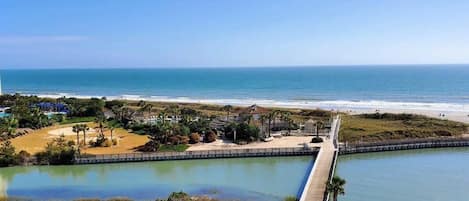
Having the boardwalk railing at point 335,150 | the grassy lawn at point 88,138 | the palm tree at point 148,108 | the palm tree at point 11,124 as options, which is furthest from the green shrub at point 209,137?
the palm tree at point 11,124

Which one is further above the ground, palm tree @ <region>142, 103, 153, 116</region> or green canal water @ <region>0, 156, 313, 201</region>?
palm tree @ <region>142, 103, 153, 116</region>

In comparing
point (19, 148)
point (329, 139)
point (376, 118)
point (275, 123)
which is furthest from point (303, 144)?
point (19, 148)

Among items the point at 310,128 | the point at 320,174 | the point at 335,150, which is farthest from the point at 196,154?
the point at 310,128

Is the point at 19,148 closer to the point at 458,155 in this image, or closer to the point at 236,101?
the point at 458,155

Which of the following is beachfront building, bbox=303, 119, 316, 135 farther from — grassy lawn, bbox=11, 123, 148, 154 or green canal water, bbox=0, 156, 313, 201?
grassy lawn, bbox=11, 123, 148, 154

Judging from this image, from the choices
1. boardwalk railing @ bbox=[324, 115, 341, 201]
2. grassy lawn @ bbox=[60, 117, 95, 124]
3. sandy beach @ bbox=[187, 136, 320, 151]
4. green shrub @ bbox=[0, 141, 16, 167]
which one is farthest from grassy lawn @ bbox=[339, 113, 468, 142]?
grassy lawn @ bbox=[60, 117, 95, 124]

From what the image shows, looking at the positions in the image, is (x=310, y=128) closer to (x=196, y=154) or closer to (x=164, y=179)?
(x=196, y=154)
